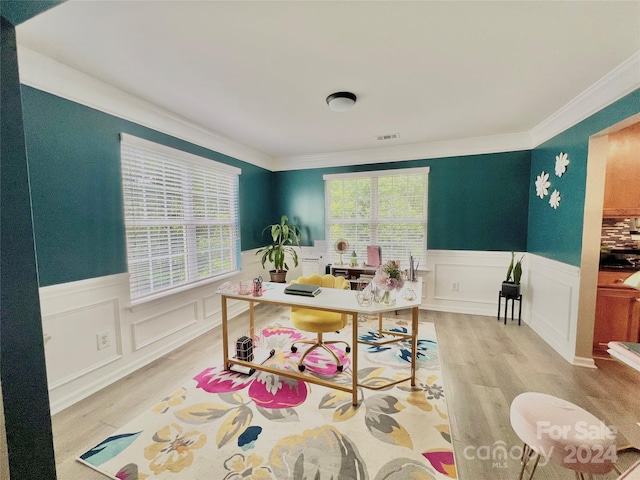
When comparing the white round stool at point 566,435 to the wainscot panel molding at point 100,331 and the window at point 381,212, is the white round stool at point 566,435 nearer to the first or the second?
the wainscot panel molding at point 100,331

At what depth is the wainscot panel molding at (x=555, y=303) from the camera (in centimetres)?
259

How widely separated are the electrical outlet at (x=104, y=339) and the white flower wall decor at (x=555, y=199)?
188 inches

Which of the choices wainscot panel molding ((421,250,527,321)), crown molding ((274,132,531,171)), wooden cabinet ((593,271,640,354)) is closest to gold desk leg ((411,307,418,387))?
wooden cabinet ((593,271,640,354))

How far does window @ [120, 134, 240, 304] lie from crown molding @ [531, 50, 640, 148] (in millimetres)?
4008

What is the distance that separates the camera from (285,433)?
5.60 ft

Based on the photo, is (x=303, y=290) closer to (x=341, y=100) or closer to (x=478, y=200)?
(x=341, y=100)

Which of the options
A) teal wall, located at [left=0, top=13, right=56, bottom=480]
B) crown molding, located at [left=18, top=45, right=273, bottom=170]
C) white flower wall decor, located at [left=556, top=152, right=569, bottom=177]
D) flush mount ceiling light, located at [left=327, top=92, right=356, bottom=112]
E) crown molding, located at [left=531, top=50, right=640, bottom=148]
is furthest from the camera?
white flower wall decor, located at [left=556, top=152, right=569, bottom=177]

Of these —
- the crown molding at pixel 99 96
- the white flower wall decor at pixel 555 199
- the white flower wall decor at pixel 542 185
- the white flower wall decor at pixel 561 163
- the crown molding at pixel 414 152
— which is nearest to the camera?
the crown molding at pixel 99 96

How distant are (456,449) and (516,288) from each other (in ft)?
8.62

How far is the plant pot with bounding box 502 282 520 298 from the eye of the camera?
343 centimetres

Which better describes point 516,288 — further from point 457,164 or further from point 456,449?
point 456,449

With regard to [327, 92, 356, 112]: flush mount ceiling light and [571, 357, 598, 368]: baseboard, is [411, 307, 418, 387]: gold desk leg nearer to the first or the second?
[571, 357, 598, 368]: baseboard

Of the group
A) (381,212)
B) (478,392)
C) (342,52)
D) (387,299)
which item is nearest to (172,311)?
(387,299)

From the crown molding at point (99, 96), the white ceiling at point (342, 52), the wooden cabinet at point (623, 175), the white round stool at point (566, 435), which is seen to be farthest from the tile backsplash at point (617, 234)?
the crown molding at point (99, 96)
